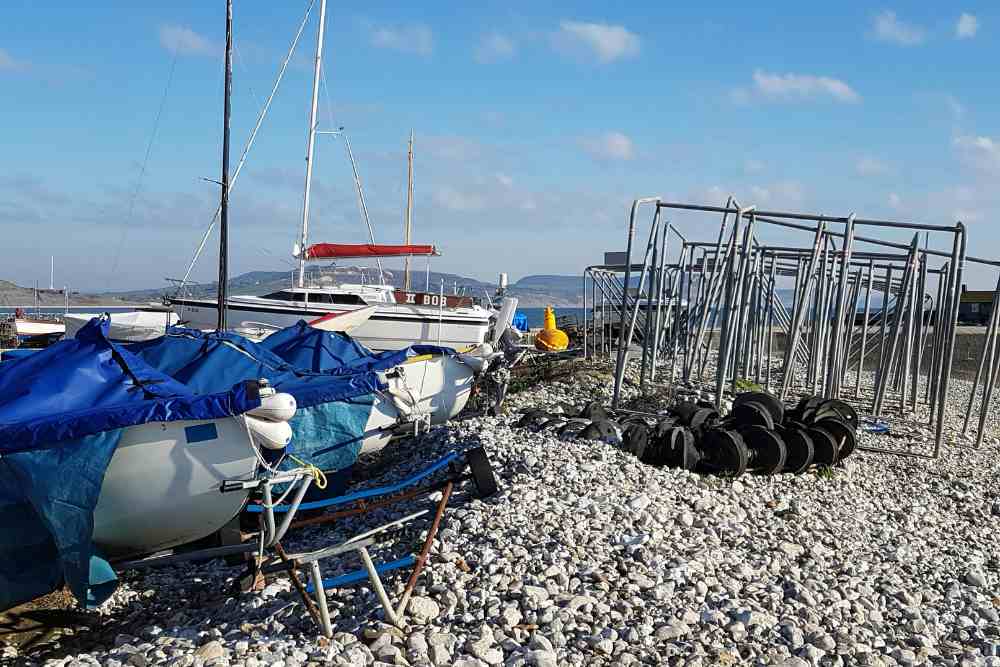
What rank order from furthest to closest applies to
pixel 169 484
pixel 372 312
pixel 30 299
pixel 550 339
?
pixel 30 299 → pixel 550 339 → pixel 372 312 → pixel 169 484

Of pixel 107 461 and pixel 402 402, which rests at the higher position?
pixel 107 461

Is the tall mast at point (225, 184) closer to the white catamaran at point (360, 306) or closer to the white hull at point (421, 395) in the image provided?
the white catamaran at point (360, 306)

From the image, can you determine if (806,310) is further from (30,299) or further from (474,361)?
(30,299)

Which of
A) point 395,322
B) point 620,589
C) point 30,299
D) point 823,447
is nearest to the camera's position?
point 620,589

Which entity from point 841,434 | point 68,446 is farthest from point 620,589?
point 841,434

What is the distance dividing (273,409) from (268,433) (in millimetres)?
198

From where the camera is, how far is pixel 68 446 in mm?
6547

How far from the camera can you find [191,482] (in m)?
7.01

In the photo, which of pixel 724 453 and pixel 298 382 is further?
pixel 298 382

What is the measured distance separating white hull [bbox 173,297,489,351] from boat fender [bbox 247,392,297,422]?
48.6ft

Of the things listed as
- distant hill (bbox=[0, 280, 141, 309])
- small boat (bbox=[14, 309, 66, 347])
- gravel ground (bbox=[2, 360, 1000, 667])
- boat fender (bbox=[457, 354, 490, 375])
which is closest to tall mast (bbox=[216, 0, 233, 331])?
boat fender (bbox=[457, 354, 490, 375])

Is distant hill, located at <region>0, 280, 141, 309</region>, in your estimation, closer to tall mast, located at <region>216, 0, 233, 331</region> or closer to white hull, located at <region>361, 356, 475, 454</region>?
tall mast, located at <region>216, 0, 233, 331</region>

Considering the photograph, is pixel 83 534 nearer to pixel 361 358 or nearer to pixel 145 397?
pixel 145 397

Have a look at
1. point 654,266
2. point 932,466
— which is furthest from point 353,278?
point 932,466
